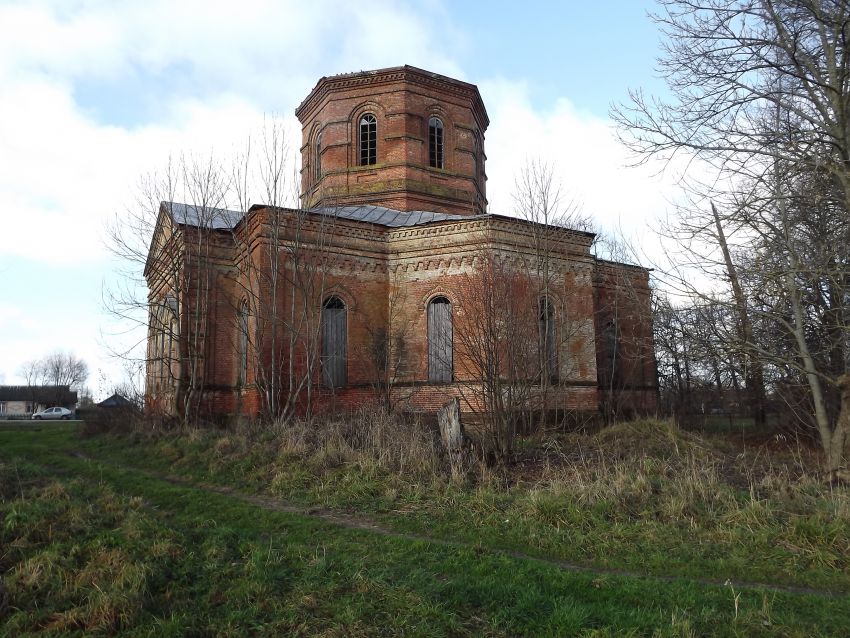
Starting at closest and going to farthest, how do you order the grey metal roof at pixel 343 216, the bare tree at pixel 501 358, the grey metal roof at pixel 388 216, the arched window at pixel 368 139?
the bare tree at pixel 501 358 < the grey metal roof at pixel 343 216 < the grey metal roof at pixel 388 216 < the arched window at pixel 368 139

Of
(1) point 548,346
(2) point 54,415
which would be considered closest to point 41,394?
(2) point 54,415

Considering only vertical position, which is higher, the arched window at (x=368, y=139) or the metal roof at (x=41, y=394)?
the arched window at (x=368, y=139)

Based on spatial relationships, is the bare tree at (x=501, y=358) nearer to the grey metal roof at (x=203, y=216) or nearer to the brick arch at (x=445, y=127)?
the grey metal roof at (x=203, y=216)

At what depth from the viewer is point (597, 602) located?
4426 mm

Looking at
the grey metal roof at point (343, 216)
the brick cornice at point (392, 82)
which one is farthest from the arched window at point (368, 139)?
the grey metal roof at point (343, 216)

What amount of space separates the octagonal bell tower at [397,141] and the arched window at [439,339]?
465 cm

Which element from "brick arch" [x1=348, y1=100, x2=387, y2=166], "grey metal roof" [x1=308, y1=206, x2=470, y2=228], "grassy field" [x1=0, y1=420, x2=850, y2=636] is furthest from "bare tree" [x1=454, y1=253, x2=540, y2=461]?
"brick arch" [x1=348, y1=100, x2=387, y2=166]

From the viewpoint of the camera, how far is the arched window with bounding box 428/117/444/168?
21.1m

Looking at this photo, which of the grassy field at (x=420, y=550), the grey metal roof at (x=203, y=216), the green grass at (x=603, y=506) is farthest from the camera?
the grey metal roof at (x=203, y=216)

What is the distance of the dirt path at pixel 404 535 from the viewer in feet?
16.2

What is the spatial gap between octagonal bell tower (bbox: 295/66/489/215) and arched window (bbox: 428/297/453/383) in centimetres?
465

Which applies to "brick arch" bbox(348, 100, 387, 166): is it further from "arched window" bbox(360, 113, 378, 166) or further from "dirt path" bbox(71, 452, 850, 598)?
"dirt path" bbox(71, 452, 850, 598)

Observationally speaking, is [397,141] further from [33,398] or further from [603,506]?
[33,398]

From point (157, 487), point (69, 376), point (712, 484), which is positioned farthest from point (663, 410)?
point (69, 376)
